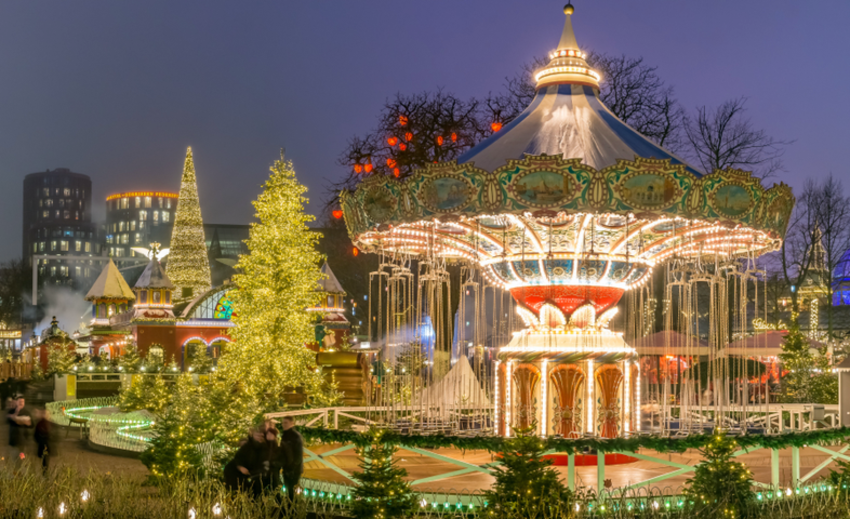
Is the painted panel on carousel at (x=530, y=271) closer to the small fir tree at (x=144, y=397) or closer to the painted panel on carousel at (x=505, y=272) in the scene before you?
the painted panel on carousel at (x=505, y=272)

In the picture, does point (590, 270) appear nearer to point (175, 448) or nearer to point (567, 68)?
point (567, 68)

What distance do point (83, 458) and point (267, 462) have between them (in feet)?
25.5

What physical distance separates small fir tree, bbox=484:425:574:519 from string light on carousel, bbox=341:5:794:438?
319 cm

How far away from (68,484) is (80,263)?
11289cm

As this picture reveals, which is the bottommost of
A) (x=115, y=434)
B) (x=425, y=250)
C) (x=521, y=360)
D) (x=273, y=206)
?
(x=115, y=434)

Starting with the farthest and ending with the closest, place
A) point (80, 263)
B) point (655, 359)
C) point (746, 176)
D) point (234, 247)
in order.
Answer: point (80, 263)
point (234, 247)
point (655, 359)
point (746, 176)

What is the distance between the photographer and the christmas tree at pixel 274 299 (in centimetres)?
2792

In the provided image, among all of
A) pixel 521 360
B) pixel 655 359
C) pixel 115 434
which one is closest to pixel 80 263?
pixel 655 359

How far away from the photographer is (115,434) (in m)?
18.9

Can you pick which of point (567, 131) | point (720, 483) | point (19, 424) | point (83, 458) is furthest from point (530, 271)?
point (83, 458)

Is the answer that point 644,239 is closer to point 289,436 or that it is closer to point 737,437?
point 737,437

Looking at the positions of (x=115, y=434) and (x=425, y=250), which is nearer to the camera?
(x=425, y=250)

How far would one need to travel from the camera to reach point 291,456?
10.4 m

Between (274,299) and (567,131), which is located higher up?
(567,131)
